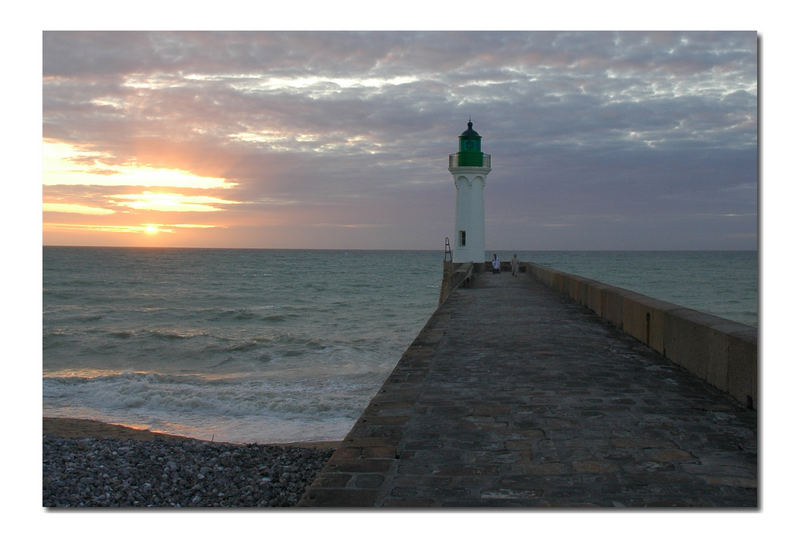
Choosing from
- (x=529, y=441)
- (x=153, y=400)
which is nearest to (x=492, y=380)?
(x=529, y=441)

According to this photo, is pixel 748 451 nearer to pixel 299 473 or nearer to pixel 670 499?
pixel 670 499

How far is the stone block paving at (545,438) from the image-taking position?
330 cm

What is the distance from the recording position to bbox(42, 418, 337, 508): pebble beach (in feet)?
19.0

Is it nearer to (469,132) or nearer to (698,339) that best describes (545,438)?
(698,339)

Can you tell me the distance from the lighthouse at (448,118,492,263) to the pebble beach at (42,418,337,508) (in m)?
22.8

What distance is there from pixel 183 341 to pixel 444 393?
21786 mm

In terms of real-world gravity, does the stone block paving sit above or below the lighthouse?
below

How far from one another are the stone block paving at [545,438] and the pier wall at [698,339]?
0.47 ft

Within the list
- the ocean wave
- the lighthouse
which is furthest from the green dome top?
the ocean wave

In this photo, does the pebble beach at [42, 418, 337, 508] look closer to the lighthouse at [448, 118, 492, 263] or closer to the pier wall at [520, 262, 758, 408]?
the pier wall at [520, 262, 758, 408]

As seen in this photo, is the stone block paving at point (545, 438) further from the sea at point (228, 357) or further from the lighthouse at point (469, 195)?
the lighthouse at point (469, 195)

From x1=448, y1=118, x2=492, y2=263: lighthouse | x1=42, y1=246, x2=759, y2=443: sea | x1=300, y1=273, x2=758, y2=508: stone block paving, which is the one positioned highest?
x1=448, y1=118, x2=492, y2=263: lighthouse

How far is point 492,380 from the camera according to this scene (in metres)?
5.96

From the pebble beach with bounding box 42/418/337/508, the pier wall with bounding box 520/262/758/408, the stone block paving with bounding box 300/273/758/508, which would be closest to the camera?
the stone block paving with bounding box 300/273/758/508
